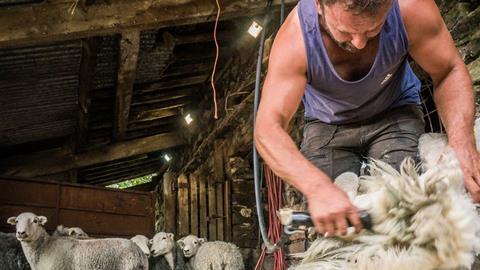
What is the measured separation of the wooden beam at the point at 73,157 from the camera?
872 cm

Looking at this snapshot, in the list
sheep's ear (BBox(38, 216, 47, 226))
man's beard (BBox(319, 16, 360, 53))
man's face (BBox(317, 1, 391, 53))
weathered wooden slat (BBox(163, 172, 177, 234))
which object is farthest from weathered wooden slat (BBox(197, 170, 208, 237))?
man's face (BBox(317, 1, 391, 53))

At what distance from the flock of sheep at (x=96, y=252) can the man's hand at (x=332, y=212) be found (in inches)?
172

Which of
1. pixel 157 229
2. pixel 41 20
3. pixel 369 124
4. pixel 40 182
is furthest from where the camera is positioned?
pixel 157 229

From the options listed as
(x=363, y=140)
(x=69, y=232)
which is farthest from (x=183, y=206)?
(x=363, y=140)

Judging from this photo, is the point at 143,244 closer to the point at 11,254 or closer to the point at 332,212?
the point at 11,254

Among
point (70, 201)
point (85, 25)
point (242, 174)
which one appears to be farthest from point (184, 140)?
point (85, 25)

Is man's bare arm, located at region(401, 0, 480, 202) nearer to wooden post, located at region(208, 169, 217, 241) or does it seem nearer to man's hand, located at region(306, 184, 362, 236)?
man's hand, located at region(306, 184, 362, 236)

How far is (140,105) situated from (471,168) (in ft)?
22.6

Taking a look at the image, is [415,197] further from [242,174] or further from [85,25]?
[242,174]

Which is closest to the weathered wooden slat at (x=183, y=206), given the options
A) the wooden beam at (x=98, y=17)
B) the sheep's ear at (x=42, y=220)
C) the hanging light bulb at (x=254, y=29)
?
the sheep's ear at (x=42, y=220)

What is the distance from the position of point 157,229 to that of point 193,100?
11.1ft

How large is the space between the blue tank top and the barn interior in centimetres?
119

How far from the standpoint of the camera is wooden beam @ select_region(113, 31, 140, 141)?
18.2ft

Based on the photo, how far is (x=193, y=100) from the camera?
29.3 feet
